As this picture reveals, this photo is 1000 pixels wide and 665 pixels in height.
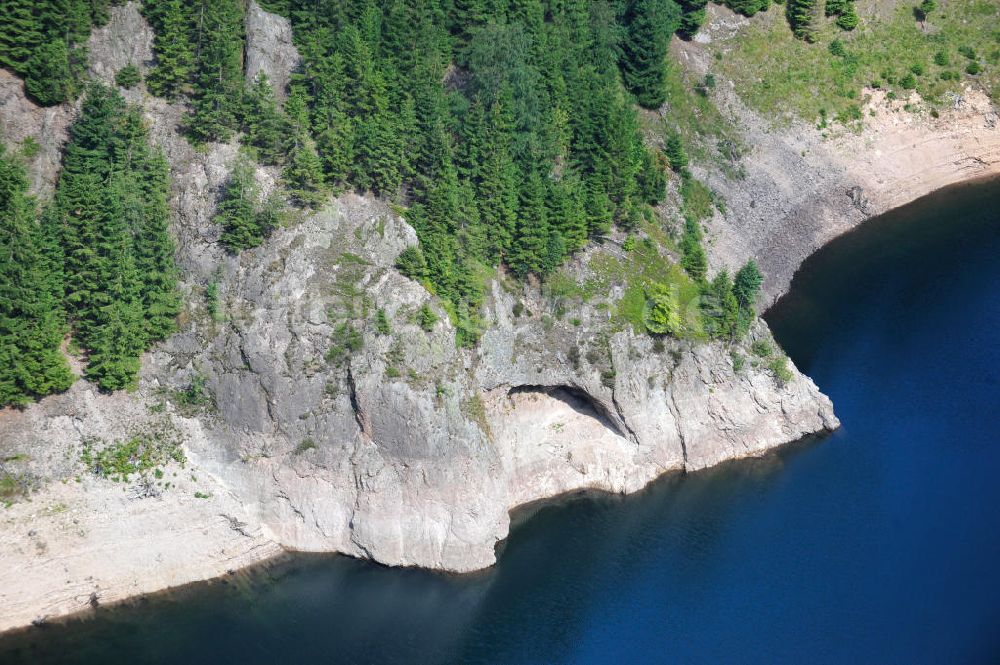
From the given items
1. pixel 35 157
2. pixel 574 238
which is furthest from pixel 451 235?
pixel 35 157

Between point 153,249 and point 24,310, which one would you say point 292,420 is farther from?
point 24,310

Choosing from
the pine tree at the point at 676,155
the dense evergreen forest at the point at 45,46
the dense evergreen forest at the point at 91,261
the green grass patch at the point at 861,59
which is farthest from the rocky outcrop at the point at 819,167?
the dense evergreen forest at the point at 45,46

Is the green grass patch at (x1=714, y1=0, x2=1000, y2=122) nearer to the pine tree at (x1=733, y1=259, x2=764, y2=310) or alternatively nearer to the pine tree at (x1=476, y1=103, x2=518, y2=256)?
the pine tree at (x1=733, y1=259, x2=764, y2=310)

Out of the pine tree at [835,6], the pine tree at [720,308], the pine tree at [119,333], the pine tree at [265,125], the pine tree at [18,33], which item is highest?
the pine tree at [835,6]

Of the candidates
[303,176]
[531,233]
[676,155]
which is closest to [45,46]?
[303,176]

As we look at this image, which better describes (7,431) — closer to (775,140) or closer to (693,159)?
(693,159)

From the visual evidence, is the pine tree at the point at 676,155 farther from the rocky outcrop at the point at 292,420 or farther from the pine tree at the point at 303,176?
the pine tree at the point at 303,176
